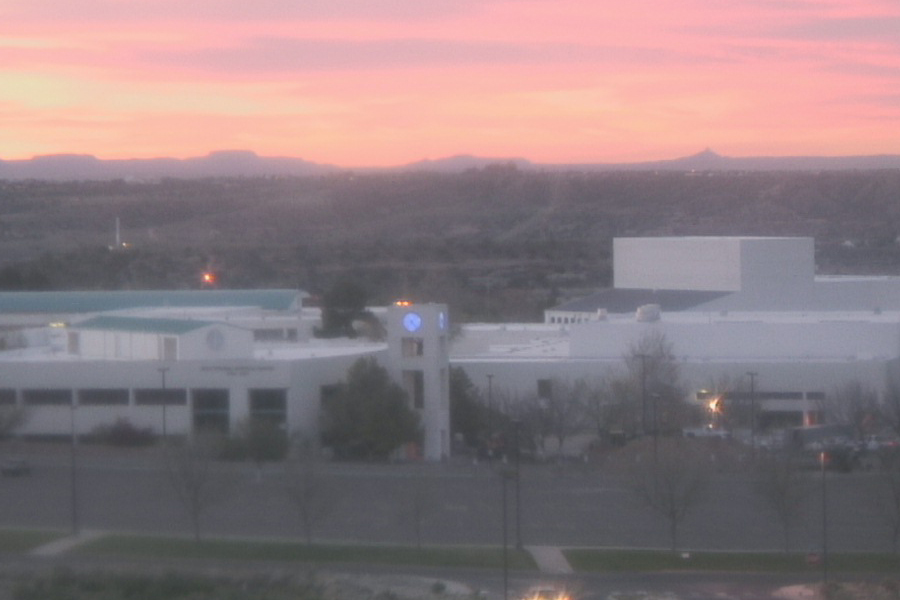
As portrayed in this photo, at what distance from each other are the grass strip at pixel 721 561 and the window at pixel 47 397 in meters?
11.3

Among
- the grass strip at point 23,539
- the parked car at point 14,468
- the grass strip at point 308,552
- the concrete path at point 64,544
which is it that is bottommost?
the grass strip at point 308,552

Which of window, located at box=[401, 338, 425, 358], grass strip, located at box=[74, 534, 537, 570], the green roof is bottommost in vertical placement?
grass strip, located at box=[74, 534, 537, 570]

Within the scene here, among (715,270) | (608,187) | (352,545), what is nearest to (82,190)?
(608,187)

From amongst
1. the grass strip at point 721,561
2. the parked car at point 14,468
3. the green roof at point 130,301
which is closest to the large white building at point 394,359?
the green roof at point 130,301

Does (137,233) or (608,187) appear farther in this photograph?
(608,187)

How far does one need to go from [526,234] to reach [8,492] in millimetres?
67529

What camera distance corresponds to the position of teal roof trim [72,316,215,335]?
85.7 ft

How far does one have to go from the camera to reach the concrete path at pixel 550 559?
16.5m

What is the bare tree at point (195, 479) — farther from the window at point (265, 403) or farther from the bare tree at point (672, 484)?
the window at point (265, 403)

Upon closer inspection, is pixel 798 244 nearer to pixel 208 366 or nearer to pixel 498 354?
pixel 498 354

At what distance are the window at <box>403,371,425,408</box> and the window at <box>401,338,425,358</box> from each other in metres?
0.31

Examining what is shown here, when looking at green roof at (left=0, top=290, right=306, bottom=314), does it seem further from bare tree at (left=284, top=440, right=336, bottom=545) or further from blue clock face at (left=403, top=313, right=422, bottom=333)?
bare tree at (left=284, top=440, right=336, bottom=545)

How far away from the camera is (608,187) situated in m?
102

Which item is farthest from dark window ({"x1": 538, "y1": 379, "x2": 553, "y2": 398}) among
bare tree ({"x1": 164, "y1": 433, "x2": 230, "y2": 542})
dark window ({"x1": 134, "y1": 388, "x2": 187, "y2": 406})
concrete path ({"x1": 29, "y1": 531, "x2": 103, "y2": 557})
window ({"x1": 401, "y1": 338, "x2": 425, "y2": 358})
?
concrete path ({"x1": 29, "y1": 531, "x2": 103, "y2": 557})
